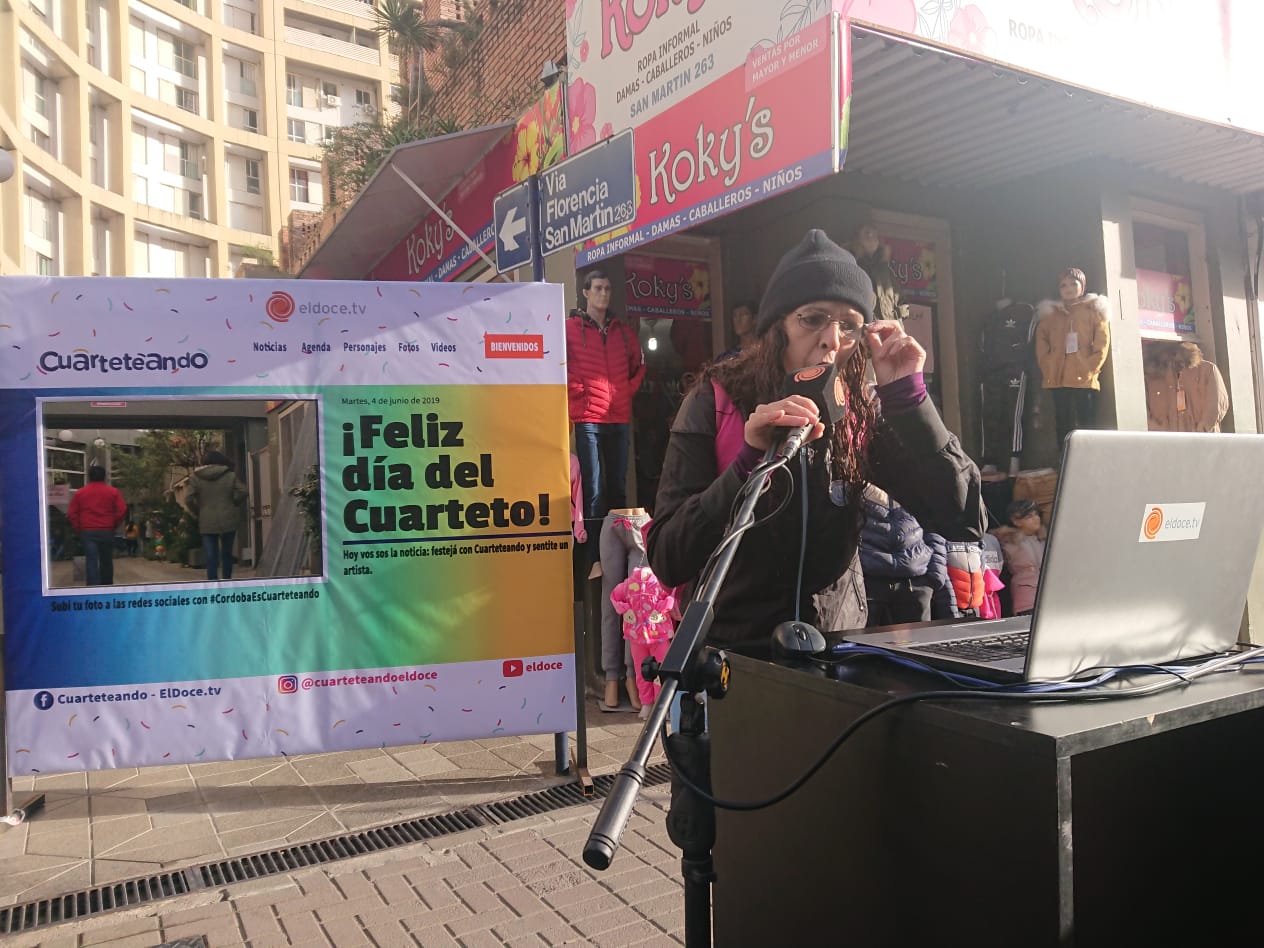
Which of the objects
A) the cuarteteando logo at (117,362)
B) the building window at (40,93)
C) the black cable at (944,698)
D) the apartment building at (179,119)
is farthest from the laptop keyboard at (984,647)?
the building window at (40,93)

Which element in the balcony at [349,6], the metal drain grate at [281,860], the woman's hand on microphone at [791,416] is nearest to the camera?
the woman's hand on microphone at [791,416]

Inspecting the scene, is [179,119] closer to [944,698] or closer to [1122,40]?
[1122,40]

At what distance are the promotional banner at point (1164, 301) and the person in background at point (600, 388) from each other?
184 inches

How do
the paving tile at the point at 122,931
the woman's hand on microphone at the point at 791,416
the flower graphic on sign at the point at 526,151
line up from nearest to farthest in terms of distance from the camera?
the woman's hand on microphone at the point at 791,416
the paving tile at the point at 122,931
the flower graphic on sign at the point at 526,151

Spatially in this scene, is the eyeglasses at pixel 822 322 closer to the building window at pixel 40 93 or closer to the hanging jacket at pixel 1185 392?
the hanging jacket at pixel 1185 392

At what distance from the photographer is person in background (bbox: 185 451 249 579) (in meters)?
4.20

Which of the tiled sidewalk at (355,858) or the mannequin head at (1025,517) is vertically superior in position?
the mannequin head at (1025,517)

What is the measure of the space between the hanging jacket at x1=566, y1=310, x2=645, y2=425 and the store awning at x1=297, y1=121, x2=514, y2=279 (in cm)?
245

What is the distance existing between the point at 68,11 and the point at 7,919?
44.4m

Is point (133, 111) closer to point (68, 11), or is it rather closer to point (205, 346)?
point (68, 11)

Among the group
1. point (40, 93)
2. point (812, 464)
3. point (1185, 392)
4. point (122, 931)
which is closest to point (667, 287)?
point (1185, 392)

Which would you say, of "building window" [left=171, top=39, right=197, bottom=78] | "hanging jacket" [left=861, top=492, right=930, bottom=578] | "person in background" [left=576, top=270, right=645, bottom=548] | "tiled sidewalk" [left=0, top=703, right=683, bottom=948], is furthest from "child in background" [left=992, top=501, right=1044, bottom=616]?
"building window" [left=171, top=39, right=197, bottom=78]

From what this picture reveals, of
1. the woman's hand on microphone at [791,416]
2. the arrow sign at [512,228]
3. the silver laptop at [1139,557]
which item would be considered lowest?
the silver laptop at [1139,557]

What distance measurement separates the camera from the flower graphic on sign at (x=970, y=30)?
4.84 meters
